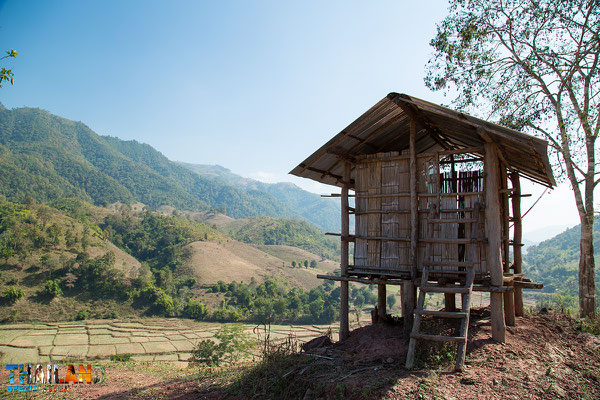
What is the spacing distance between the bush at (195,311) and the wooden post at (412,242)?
145ft

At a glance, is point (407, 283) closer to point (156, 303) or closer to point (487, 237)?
point (487, 237)

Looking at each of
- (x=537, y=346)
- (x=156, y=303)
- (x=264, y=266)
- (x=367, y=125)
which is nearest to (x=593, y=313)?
(x=537, y=346)

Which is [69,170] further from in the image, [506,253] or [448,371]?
[448,371]

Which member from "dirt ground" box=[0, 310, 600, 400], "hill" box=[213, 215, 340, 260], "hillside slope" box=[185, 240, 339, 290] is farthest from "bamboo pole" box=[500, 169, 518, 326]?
"hill" box=[213, 215, 340, 260]

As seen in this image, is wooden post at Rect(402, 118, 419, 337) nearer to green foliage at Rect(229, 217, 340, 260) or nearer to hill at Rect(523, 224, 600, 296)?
hill at Rect(523, 224, 600, 296)

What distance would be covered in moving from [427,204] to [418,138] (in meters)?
1.92

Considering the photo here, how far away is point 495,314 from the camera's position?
6176 mm

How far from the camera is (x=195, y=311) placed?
47.2m

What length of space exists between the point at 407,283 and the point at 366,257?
1063mm

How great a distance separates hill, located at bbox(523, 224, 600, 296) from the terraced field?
38.3m

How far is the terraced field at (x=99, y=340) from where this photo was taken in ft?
89.6

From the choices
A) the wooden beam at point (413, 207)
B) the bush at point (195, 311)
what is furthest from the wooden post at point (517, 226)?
the bush at point (195, 311)

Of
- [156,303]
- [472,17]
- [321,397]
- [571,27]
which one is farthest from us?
[156,303]

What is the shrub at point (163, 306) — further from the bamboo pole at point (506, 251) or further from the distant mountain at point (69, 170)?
the distant mountain at point (69, 170)
